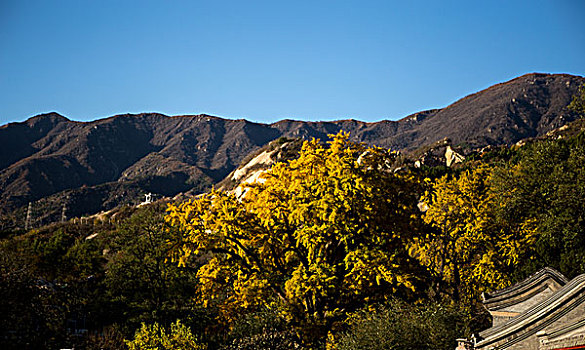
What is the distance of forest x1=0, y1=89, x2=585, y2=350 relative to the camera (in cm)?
1340

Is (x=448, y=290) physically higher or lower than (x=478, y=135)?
lower

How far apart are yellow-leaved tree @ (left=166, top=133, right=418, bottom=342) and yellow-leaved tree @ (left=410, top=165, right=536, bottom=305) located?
296 inches

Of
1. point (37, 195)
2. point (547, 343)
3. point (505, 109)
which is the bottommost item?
point (547, 343)

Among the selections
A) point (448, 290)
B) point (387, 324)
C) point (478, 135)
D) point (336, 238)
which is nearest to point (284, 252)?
point (336, 238)

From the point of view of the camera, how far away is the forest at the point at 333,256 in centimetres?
1340

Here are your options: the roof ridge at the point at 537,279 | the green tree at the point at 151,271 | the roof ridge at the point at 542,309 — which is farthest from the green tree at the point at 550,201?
the green tree at the point at 151,271

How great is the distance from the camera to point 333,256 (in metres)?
16.8

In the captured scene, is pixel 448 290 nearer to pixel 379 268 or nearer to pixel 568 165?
pixel 568 165

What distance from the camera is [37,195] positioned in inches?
5773

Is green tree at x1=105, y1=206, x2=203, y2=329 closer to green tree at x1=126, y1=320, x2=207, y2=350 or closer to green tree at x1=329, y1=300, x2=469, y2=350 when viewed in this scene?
green tree at x1=126, y1=320, x2=207, y2=350

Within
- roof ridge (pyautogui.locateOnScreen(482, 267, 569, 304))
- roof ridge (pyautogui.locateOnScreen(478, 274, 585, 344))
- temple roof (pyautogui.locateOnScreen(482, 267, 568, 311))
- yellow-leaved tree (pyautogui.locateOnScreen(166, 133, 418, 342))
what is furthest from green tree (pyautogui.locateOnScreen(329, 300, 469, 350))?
roof ridge (pyautogui.locateOnScreen(482, 267, 569, 304))

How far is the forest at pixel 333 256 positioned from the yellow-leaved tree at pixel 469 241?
0.25ft

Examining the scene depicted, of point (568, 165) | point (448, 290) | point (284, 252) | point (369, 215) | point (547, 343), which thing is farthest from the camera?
point (448, 290)

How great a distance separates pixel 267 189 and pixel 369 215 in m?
3.74
